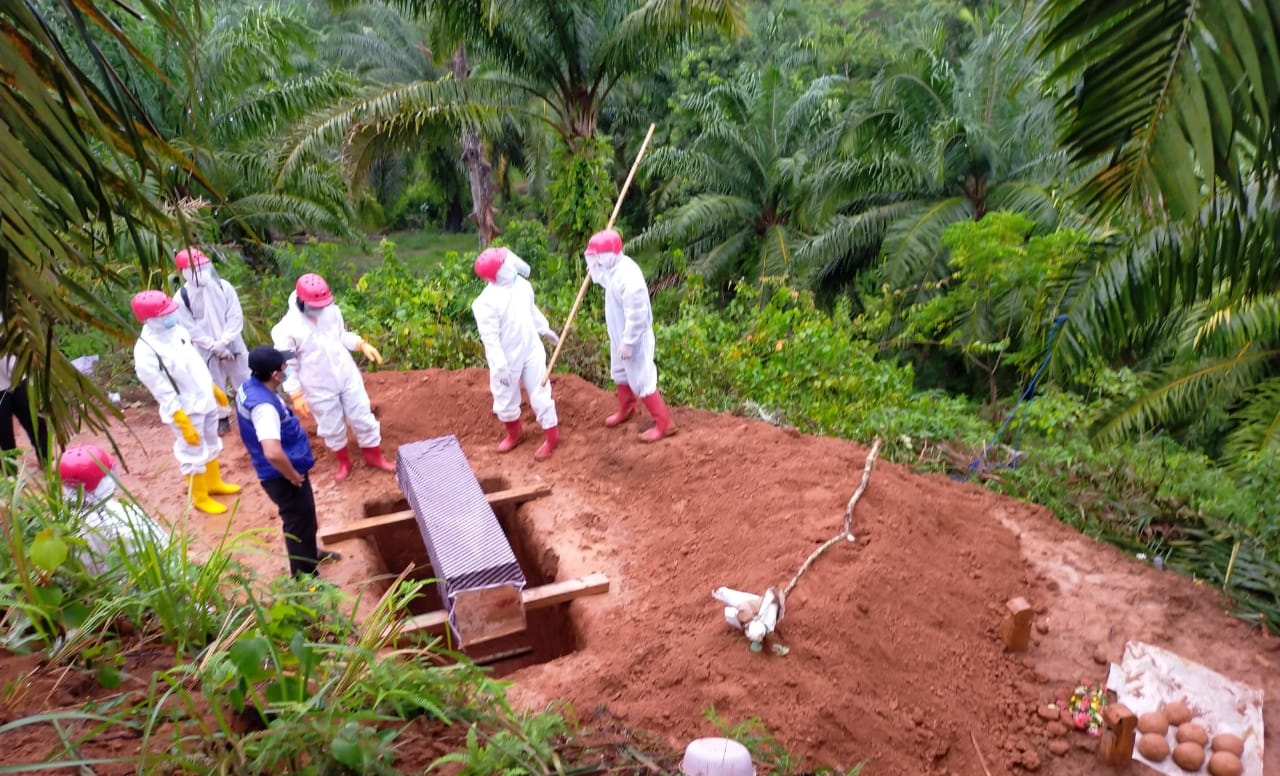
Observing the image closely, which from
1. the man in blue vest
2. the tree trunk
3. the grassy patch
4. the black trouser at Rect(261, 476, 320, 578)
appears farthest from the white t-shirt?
the grassy patch

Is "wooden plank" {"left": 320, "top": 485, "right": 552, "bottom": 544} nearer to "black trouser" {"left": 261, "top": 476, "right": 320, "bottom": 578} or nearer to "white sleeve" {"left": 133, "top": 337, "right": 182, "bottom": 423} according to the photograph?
"black trouser" {"left": 261, "top": 476, "right": 320, "bottom": 578}

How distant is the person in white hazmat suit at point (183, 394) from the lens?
5.93 m

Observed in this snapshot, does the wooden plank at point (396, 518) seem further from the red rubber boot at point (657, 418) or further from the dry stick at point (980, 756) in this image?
the dry stick at point (980, 756)

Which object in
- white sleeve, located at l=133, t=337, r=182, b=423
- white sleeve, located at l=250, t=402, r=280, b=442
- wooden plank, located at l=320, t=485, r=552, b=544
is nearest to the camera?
white sleeve, located at l=250, t=402, r=280, b=442

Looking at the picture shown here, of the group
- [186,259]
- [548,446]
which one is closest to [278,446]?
[548,446]

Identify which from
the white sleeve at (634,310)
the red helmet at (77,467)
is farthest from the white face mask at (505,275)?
the red helmet at (77,467)

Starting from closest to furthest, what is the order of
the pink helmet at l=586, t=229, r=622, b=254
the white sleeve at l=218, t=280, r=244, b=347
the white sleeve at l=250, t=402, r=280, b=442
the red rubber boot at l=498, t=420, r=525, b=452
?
the white sleeve at l=250, t=402, r=280, b=442, the pink helmet at l=586, t=229, r=622, b=254, the red rubber boot at l=498, t=420, r=525, b=452, the white sleeve at l=218, t=280, r=244, b=347

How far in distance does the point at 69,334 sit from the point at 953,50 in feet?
75.6

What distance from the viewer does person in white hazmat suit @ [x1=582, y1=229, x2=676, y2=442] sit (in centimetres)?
639

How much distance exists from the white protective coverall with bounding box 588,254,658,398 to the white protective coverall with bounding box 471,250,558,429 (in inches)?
23.0

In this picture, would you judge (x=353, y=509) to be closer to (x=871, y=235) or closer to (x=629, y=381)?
(x=629, y=381)

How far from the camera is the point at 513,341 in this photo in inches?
262

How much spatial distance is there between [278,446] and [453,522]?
1.13 m

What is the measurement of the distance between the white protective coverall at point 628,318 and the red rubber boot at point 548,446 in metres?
0.73
